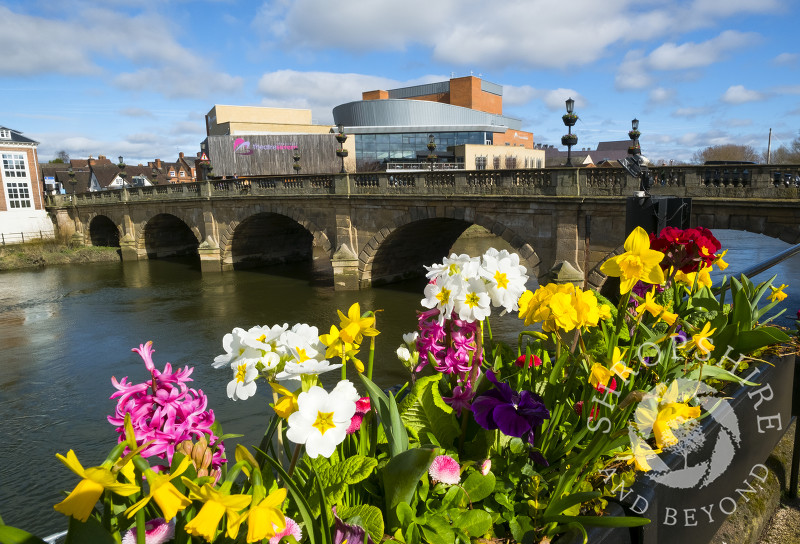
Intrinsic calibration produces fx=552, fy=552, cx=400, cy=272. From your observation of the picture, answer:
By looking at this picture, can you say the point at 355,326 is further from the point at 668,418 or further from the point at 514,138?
the point at 514,138

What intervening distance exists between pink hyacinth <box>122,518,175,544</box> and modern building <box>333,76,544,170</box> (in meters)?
46.4

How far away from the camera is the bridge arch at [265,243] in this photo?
89.4ft

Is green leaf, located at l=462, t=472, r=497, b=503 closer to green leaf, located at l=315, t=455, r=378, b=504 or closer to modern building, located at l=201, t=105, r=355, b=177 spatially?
green leaf, located at l=315, t=455, r=378, b=504

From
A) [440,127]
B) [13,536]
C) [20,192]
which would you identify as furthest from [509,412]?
[440,127]

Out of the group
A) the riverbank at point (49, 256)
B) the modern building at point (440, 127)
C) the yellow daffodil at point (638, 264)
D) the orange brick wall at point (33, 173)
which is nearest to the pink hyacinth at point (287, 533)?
the yellow daffodil at point (638, 264)

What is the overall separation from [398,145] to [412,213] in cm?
3361

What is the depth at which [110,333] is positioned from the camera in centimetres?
1700

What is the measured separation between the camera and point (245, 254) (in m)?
28.2

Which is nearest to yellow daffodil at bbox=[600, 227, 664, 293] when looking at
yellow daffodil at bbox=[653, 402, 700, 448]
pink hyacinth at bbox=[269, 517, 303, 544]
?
yellow daffodil at bbox=[653, 402, 700, 448]

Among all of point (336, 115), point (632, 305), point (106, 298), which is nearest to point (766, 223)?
point (632, 305)

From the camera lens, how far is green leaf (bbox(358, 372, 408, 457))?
4.72 feet

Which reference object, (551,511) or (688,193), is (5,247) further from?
(551,511)

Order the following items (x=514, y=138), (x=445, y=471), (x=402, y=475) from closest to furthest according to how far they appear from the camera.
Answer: (x=402, y=475) → (x=445, y=471) → (x=514, y=138)

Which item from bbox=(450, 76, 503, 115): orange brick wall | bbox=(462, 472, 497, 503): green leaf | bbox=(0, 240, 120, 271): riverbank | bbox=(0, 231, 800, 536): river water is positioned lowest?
bbox=(0, 231, 800, 536): river water
